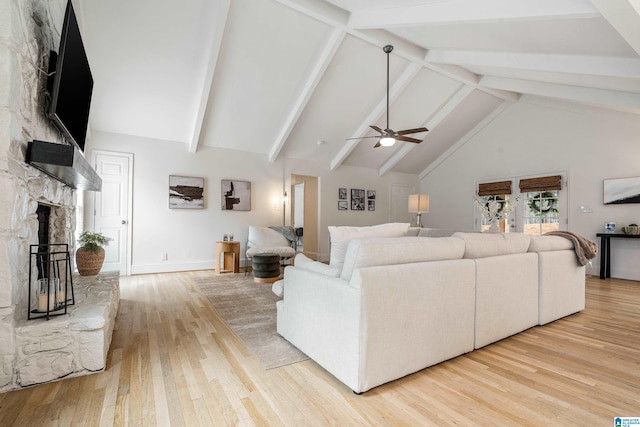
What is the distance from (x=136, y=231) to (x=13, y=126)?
158 inches

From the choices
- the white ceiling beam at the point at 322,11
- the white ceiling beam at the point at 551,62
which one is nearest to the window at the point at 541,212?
the white ceiling beam at the point at 551,62

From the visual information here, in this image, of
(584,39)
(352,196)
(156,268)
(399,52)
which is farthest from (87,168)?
(352,196)

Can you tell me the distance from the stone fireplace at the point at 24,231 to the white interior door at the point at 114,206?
3.26 metres

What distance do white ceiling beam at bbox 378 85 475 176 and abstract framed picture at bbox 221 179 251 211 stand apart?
3.83m

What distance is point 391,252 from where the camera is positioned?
1.94m

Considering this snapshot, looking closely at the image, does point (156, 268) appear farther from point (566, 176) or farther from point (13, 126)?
point (566, 176)

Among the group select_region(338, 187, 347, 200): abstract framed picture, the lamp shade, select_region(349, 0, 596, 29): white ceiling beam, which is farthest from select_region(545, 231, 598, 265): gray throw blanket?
select_region(338, 187, 347, 200): abstract framed picture

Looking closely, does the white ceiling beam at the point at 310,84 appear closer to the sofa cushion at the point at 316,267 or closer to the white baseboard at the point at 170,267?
the white baseboard at the point at 170,267

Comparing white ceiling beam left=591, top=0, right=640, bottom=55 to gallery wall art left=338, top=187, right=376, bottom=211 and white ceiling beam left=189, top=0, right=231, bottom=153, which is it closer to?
white ceiling beam left=189, top=0, right=231, bottom=153

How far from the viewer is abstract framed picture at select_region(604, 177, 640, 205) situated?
17.1ft

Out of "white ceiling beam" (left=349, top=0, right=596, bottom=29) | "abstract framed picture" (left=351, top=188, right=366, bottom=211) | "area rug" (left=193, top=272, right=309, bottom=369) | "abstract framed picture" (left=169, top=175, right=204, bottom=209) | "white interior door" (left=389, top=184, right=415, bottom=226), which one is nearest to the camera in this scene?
"area rug" (left=193, top=272, right=309, bottom=369)

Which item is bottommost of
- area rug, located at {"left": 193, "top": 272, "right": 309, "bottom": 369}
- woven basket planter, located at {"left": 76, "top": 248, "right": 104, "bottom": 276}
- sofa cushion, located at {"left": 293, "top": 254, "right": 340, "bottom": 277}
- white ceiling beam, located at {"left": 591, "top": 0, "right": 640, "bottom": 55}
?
area rug, located at {"left": 193, "top": 272, "right": 309, "bottom": 369}

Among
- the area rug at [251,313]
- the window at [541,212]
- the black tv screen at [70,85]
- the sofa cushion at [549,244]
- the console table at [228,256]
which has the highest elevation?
the black tv screen at [70,85]

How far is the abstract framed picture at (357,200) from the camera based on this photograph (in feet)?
26.3
